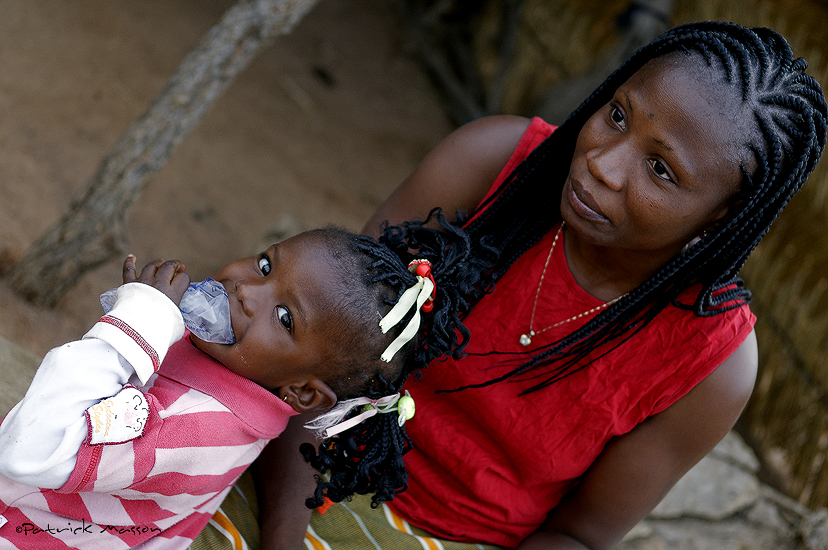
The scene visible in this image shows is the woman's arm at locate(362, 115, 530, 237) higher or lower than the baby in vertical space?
higher

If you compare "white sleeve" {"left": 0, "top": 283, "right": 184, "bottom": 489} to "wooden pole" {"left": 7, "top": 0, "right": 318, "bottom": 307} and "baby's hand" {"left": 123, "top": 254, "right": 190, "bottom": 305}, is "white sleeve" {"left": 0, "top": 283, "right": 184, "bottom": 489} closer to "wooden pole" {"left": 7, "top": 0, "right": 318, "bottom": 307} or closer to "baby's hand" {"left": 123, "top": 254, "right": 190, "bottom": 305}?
"baby's hand" {"left": 123, "top": 254, "right": 190, "bottom": 305}

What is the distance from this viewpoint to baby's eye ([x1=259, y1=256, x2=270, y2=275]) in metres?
1.49

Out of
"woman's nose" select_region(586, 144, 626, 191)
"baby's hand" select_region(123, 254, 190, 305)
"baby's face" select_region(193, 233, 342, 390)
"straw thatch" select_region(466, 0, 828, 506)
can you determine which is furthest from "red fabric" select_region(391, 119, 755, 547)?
"straw thatch" select_region(466, 0, 828, 506)

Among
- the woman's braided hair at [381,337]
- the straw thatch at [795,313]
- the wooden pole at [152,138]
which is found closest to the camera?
the woman's braided hair at [381,337]

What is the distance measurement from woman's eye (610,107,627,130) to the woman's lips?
0.15 metres

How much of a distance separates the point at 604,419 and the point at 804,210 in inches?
111

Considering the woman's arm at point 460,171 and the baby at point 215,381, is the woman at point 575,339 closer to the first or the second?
the woman's arm at point 460,171

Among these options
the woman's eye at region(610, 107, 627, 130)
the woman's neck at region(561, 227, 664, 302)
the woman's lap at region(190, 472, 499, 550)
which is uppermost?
the woman's eye at region(610, 107, 627, 130)

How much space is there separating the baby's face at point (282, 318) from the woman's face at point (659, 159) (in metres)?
0.56

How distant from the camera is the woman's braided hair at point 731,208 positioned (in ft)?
4.85

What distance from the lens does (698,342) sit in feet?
5.66

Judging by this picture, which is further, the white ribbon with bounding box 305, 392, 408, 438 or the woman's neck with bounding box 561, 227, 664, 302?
the woman's neck with bounding box 561, 227, 664, 302

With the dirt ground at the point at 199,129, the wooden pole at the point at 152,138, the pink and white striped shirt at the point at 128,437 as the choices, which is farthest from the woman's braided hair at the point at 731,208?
the dirt ground at the point at 199,129

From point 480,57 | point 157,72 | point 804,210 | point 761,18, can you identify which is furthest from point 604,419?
point 480,57
